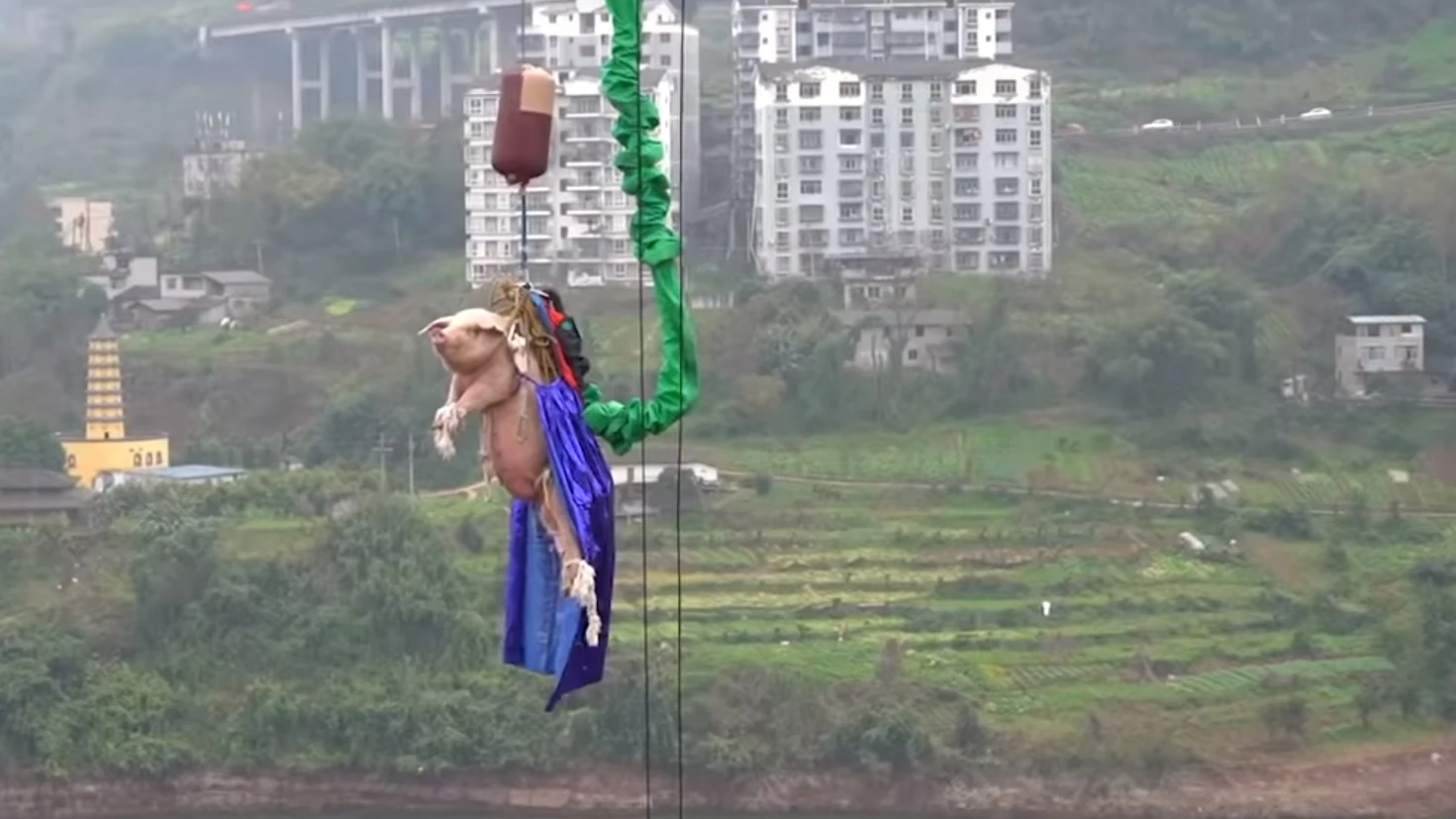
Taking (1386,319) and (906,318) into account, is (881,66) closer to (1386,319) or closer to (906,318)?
(906,318)

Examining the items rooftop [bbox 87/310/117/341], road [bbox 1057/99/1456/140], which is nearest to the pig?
rooftop [bbox 87/310/117/341]

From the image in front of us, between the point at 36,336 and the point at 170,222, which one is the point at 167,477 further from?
the point at 170,222

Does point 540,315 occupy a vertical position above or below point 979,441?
above

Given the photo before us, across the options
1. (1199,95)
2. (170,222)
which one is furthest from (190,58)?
(1199,95)

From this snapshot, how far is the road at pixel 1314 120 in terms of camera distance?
21.5m

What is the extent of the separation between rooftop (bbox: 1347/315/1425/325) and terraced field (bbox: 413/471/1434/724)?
8.75 ft

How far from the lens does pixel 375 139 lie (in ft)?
68.8

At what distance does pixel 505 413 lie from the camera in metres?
2.56

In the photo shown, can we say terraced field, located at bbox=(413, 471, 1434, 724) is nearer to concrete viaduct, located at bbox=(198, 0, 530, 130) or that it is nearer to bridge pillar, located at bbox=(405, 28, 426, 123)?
bridge pillar, located at bbox=(405, 28, 426, 123)

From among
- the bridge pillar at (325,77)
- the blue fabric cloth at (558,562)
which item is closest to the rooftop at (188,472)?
the bridge pillar at (325,77)

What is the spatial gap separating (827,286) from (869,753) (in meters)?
5.21

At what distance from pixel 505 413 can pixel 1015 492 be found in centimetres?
1423

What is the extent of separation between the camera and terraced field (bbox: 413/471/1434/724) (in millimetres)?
15062

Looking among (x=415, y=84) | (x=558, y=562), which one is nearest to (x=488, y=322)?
(x=558, y=562)
